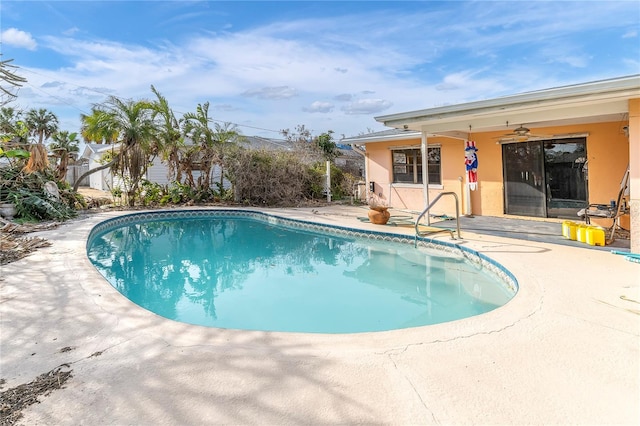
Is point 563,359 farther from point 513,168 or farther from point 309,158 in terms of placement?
point 309,158

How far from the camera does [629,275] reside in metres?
5.21

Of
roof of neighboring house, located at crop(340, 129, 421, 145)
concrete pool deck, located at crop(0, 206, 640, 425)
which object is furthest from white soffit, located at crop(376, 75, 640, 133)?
concrete pool deck, located at crop(0, 206, 640, 425)

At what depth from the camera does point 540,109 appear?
735cm

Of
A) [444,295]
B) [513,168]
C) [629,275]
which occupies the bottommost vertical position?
[444,295]

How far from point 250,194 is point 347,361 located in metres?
14.6

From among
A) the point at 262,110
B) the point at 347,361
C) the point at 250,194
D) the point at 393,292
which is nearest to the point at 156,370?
the point at 347,361

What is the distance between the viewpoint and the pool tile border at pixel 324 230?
649 cm

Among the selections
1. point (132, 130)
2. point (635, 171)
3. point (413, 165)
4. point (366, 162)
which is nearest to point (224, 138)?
point (132, 130)

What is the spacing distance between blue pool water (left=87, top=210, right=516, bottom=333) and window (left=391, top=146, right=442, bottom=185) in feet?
14.3

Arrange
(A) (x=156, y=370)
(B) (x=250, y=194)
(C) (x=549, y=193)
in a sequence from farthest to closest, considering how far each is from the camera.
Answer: (B) (x=250, y=194)
(C) (x=549, y=193)
(A) (x=156, y=370)

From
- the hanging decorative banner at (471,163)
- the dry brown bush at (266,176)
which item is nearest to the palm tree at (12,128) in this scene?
the dry brown bush at (266,176)

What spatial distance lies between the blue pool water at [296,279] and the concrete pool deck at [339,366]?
1441 millimetres

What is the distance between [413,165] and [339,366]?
1146 centimetres

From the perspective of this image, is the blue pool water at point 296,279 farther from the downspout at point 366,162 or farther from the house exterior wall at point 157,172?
the house exterior wall at point 157,172
